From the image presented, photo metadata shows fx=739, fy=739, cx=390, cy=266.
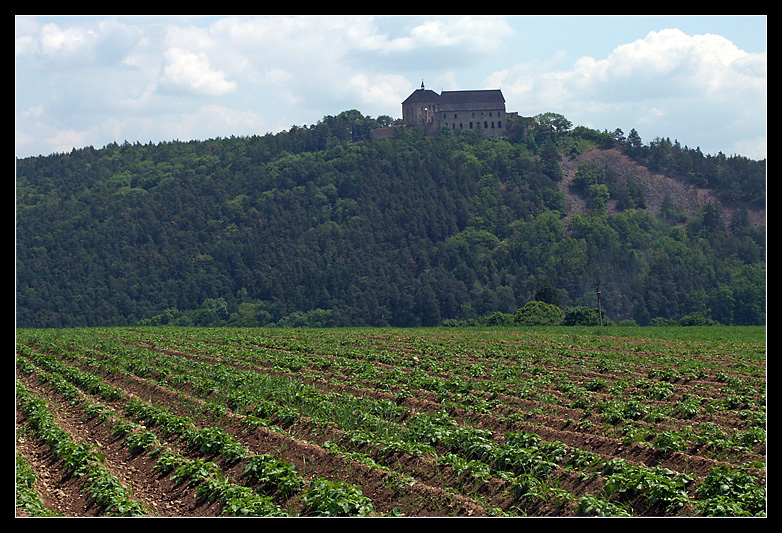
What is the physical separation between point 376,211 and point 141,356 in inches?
4391

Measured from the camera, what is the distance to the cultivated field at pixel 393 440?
9250 millimetres

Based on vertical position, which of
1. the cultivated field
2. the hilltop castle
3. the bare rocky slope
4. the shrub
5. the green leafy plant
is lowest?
the shrub

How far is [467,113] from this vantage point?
529 feet

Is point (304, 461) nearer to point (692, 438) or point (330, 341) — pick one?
point (692, 438)

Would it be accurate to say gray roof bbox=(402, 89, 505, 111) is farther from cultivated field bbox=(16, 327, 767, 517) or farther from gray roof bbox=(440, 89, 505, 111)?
cultivated field bbox=(16, 327, 767, 517)

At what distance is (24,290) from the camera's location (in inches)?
3947

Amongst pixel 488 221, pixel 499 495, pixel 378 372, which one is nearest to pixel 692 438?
pixel 499 495

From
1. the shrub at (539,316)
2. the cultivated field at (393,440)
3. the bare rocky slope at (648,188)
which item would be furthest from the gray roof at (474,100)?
the cultivated field at (393,440)

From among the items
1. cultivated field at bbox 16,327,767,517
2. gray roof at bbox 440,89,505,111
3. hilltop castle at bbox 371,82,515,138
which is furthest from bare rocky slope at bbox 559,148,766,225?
cultivated field at bbox 16,327,767,517

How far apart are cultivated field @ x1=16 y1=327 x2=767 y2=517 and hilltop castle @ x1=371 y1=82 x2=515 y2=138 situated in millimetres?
141045

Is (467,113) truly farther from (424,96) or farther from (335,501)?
(335,501)

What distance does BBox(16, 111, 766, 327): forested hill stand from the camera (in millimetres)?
102000

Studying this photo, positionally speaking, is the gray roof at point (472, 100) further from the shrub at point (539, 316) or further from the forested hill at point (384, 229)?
the shrub at point (539, 316)

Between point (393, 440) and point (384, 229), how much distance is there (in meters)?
120
